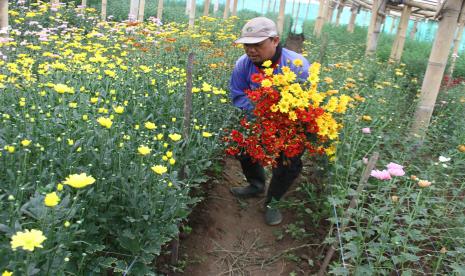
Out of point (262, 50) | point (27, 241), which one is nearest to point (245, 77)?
point (262, 50)

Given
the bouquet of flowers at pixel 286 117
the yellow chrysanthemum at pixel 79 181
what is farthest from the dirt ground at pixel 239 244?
the yellow chrysanthemum at pixel 79 181

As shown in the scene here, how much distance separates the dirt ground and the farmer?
14 cm

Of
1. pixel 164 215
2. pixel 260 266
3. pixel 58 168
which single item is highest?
pixel 58 168

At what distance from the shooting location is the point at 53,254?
149 cm

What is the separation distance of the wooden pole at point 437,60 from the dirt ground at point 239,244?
1.75 metres

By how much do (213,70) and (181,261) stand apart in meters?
2.23

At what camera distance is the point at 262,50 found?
9.69ft

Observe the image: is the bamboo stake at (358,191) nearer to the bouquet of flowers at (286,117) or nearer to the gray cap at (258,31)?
the bouquet of flowers at (286,117)

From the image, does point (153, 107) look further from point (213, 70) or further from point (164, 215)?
point (213, 70)

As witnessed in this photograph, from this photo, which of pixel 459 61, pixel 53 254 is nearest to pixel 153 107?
pixel 53 254

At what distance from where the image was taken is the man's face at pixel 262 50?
293 cm

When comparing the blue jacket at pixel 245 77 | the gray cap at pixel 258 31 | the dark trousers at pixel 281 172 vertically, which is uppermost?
the gray cap at pixel 258 31

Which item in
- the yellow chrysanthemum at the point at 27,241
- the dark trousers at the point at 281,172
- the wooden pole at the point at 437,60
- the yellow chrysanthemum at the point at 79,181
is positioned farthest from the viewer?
the wooden pole at the point at 437,60

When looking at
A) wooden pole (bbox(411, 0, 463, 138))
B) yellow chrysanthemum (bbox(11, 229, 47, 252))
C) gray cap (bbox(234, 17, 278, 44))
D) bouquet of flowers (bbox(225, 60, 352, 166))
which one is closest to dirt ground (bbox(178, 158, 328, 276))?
bouquet of flowers (bbox(225, 60, 352, 166))
